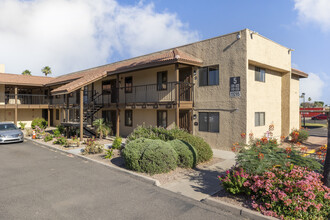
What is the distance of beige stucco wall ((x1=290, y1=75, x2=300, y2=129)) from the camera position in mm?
17578

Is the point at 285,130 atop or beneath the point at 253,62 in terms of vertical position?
beneath

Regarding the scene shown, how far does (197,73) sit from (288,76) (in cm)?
740

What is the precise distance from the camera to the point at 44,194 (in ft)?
22.2

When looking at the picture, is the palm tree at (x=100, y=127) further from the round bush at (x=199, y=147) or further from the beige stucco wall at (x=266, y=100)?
the beige stucco wall at (x=266, y=100)

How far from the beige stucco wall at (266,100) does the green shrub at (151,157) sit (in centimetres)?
601

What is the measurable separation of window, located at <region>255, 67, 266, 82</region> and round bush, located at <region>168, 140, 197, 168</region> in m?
7.71

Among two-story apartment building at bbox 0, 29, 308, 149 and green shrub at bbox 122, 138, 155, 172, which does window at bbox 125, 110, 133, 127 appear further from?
green shrub at bbox 122, 138, 155, 172

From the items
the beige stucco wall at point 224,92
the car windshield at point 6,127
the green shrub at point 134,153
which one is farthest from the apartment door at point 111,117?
the green shrub at point 134,153

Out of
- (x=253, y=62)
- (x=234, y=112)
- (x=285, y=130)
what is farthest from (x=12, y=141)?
→ (x=285, y=130)

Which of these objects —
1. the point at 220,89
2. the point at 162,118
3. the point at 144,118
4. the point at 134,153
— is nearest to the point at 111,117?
the point at 144,118

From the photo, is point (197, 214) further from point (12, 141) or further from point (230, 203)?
point (12, 141)

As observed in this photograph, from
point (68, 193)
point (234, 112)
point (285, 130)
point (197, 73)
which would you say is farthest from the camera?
point (285, 130)

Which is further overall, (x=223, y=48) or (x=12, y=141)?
(x=12, y=141)

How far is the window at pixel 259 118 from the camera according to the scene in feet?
45.5
